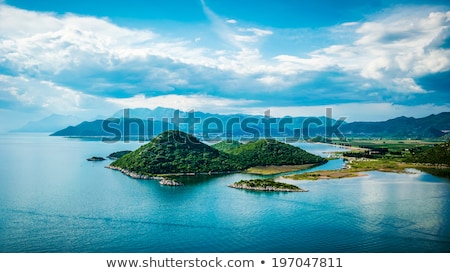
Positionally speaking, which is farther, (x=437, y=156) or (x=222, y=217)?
(x=437, y=156)

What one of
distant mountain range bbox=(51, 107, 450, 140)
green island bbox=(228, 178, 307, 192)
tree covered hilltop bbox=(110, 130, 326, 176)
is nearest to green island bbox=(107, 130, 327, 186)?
tree covered hilltop bbox=(110, 130, 326, 176)

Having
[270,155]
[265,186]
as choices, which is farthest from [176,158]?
[265,186]

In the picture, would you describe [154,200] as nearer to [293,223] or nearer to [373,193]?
[293,223]

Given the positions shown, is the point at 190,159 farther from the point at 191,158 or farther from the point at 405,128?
the point at 405,128

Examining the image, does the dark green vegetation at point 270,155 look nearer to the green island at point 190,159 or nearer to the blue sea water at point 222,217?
the green island at point 190,159

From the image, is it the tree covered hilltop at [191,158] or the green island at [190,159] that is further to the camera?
the tree covered hilltop at [191,158]

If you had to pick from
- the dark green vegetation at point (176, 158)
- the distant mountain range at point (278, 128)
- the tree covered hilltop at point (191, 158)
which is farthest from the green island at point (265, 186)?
the distant mountain range at point (278, 128)

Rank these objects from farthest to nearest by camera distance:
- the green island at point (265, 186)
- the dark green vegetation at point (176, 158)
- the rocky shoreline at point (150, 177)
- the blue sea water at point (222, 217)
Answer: the dark green vegetation at point (176, 158), the rocky shoreline at point (150, 177), the green island at point (265, 186), the blue sea water at point (222, 217)
